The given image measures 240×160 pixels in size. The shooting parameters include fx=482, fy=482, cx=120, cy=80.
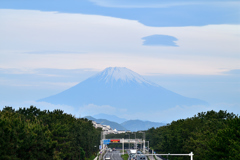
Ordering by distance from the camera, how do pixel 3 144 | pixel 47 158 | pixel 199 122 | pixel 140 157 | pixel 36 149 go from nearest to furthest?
1. pixel 3 144
2. pixel 36 149
3. pixel 47 158
4. pixel 140 157
5. pixel 199 122

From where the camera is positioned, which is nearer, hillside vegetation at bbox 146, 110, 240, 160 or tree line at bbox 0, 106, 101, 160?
tree line at bbox 0, 106, 101, 160

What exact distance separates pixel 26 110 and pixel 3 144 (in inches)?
2792

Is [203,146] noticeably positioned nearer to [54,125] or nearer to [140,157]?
[140,157]

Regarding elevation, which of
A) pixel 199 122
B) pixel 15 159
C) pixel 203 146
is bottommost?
pixel 15 159

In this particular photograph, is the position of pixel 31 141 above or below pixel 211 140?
below

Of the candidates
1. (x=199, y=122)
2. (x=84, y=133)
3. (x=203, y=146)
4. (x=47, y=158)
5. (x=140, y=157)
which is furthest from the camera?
(x=84, y=133)

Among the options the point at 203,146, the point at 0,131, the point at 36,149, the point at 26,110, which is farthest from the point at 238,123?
the point at 26,110

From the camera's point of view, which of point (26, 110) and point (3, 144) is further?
point (26, 110)

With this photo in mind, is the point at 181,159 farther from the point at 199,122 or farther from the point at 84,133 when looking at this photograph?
the point at 84,133

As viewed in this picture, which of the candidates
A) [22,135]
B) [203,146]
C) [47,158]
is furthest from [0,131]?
[203,146]

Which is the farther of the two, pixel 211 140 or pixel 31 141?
pixel 211 140

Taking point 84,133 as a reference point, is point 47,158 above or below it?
below

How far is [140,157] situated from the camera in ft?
328

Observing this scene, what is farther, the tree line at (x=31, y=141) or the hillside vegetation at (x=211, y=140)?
the hillside vegetation at (x=211, y=140)
